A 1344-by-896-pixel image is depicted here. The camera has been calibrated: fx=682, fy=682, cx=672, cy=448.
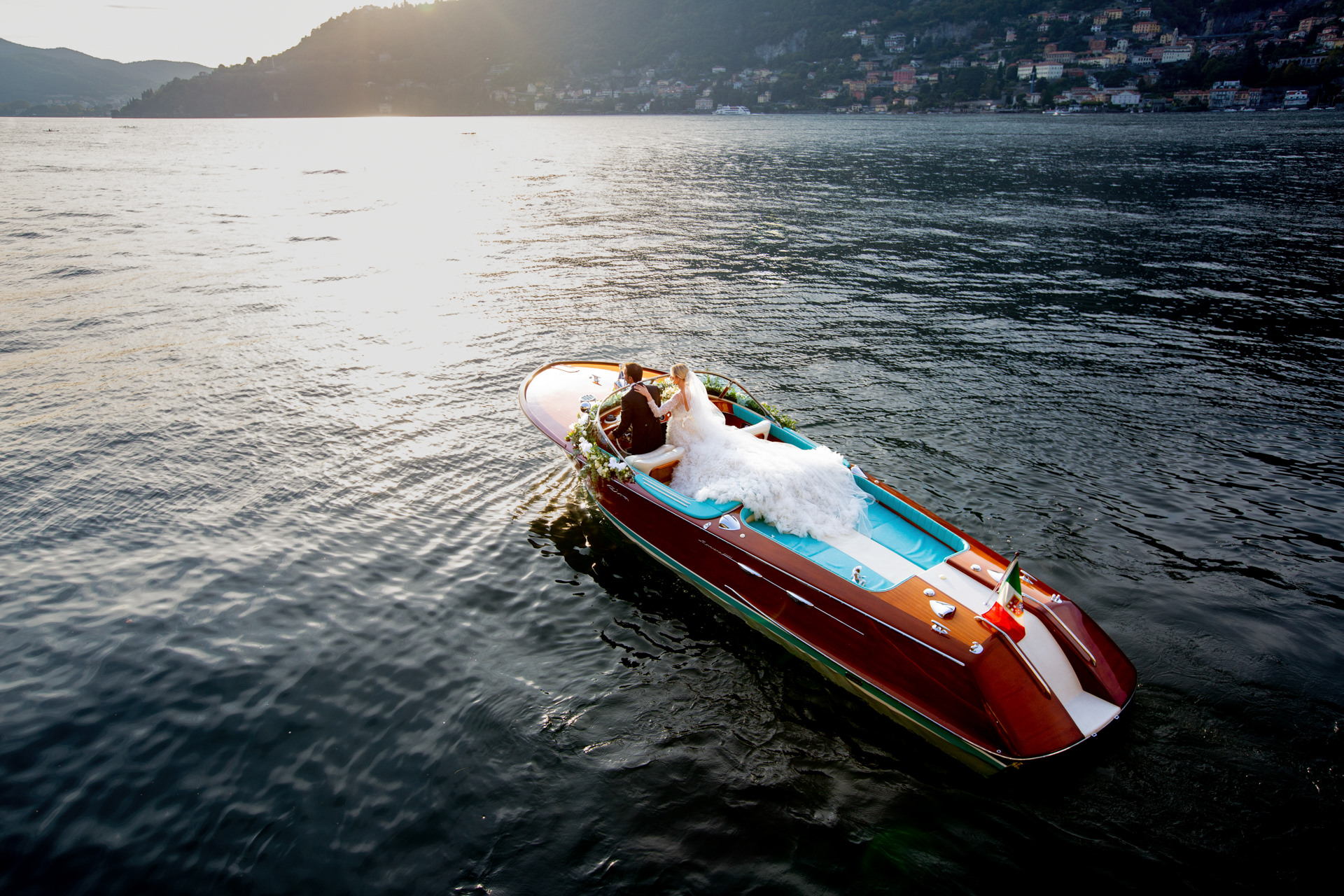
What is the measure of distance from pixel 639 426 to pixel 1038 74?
510 feet

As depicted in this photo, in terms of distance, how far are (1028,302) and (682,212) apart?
832 inches

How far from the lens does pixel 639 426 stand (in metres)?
10.4

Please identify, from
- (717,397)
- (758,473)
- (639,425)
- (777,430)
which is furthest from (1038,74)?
(758,473)

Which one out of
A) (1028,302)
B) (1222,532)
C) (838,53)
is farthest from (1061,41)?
(1222,532)

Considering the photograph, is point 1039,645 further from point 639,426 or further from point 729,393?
point 729,393

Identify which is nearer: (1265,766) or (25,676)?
(1265,766)

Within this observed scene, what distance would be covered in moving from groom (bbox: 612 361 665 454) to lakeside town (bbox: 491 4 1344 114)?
128 metres

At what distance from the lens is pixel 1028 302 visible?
21219 millimetres

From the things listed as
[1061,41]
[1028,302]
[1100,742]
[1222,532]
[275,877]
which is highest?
[1061,41]

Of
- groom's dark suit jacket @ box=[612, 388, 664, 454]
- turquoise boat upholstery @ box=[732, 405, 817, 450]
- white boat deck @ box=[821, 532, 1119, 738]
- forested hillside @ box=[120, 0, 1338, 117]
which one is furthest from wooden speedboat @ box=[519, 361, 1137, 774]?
forested hillside @ box=[120, 0, 1338, 117]

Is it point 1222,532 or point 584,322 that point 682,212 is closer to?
point 584,322

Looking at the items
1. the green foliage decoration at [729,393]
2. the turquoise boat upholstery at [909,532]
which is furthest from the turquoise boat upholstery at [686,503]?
the green foliage decoration at [729,393]

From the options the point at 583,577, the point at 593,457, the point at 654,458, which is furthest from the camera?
the point at 593,457

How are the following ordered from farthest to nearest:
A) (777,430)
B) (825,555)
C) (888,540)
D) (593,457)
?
(777,430)
(593,457)
(888,540)
(825,555)
